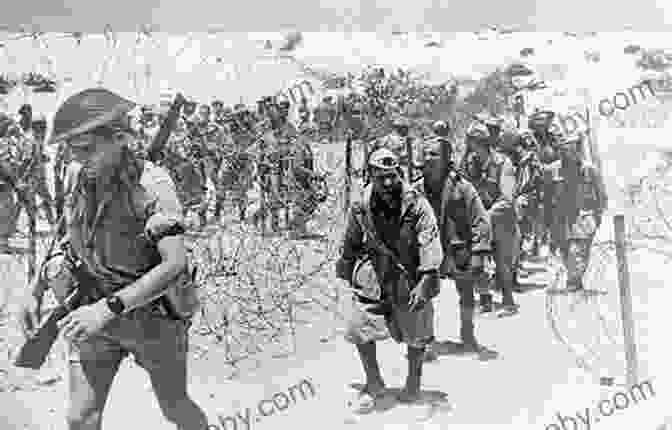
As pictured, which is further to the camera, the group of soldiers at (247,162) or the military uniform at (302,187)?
the military uniform at (302,187)

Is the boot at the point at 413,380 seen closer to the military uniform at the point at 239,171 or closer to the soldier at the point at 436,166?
the soldier at the point at 436,166

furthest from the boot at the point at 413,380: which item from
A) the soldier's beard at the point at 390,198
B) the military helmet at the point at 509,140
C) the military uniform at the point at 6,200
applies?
the military uniform at the point at 6,200

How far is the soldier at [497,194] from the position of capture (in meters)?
6.79

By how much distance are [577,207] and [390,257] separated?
328cm

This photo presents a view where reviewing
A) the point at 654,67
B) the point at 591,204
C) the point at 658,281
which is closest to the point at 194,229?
the point at 591,204

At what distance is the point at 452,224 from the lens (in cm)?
579

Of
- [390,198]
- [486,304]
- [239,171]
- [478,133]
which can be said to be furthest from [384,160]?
[239,171]

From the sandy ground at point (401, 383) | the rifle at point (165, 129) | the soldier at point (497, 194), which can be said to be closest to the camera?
the rifle at point (165, 129)

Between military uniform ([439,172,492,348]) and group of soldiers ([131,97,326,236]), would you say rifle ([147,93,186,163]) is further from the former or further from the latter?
group of soldiers ([131,97,326,236])

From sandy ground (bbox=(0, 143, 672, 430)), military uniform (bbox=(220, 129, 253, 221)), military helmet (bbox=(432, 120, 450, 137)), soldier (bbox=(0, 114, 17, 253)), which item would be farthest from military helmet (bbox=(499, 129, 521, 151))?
soldier (bbox=(0, 114, 17, 253))

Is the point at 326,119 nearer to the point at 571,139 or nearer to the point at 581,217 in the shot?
the point at 571,139

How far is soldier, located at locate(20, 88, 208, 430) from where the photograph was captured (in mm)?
3217

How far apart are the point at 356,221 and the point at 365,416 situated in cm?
117

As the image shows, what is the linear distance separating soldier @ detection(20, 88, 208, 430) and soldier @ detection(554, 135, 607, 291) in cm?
472
